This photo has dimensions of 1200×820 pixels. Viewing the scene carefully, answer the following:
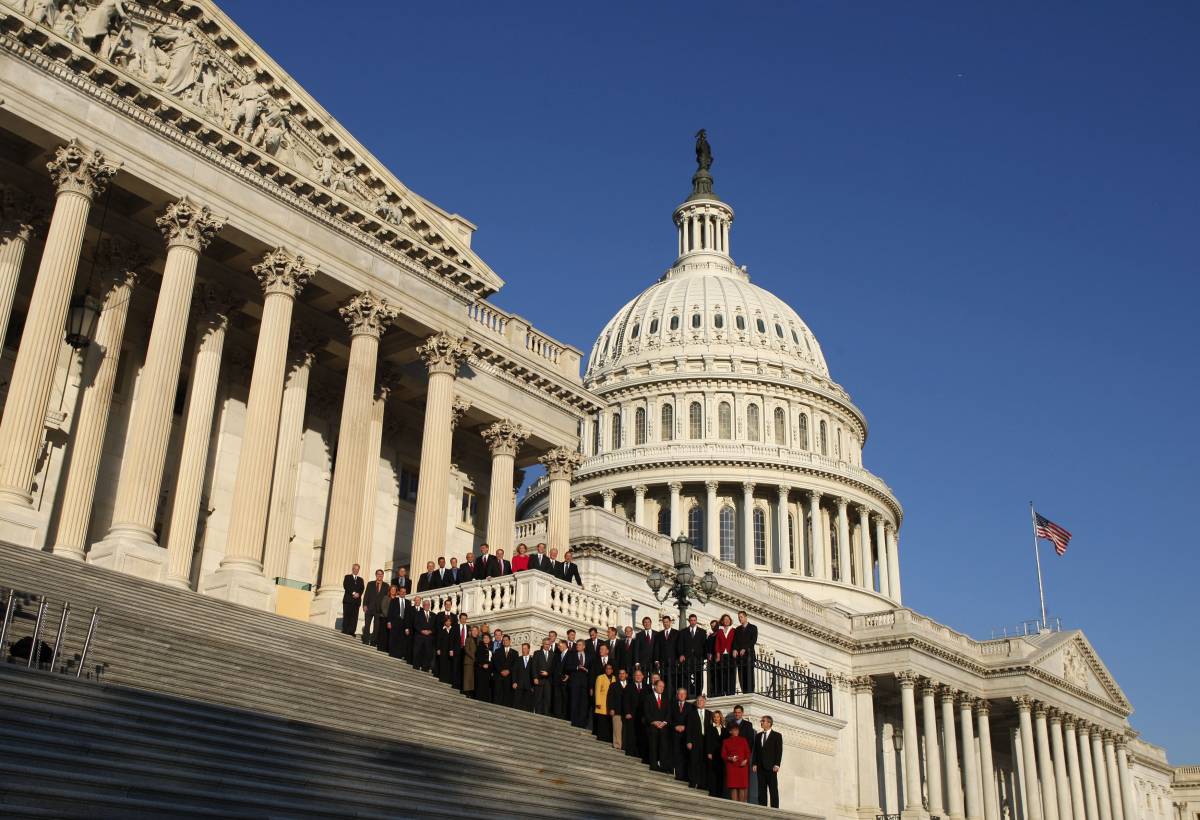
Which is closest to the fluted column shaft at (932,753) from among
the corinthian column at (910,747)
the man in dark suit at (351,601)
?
the corinthian column at (910,747)

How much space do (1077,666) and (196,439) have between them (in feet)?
216

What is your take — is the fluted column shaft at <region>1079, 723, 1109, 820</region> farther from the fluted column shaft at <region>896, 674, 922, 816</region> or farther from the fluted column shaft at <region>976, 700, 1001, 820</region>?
the fluted column shaft at <region>896, 674, 922, 816</region>

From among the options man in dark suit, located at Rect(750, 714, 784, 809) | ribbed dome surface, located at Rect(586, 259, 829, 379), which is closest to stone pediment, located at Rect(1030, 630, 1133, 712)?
ribbed dome surface, located at Rect(586, 259, 829, 379)

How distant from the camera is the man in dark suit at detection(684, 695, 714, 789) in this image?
21.6 m

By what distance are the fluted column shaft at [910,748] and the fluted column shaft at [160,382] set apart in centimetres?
4838

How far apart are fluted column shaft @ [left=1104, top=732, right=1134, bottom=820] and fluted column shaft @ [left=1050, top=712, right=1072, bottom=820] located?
6.36 m

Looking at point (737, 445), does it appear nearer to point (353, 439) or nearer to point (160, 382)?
point (353, 439)

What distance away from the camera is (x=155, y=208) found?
29.3 meters

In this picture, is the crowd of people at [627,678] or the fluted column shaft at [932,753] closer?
the crowd of people at [627,678]

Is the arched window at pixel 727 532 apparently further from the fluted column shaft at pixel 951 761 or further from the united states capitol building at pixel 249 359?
the united states capitol building at pixel 249 359

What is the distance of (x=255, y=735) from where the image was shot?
14945mm

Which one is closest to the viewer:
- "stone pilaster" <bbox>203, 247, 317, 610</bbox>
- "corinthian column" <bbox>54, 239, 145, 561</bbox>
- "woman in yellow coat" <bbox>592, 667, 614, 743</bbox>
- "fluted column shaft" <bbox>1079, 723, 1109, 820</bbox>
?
"woman in yellow coat" <bbox>592, 667, 614, 743</bbox>

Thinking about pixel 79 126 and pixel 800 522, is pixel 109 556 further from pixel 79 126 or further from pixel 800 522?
pixel 800 522

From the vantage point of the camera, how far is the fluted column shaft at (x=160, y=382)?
2633cm
